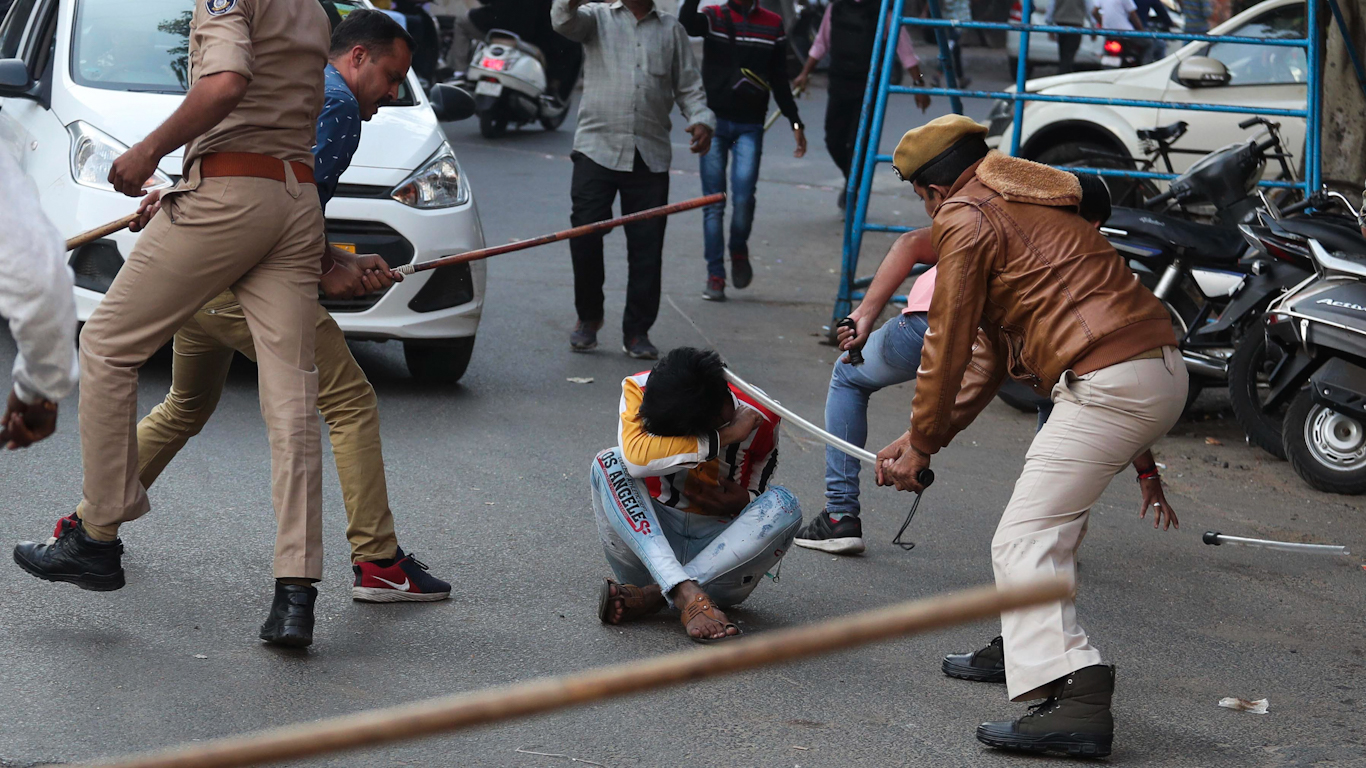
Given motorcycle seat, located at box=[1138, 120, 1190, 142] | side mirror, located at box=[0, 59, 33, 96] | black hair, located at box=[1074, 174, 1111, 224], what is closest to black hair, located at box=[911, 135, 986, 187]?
black hair, located at box=[1074, 174, 1111, 224]

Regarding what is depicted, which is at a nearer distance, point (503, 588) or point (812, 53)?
point (503, 588)

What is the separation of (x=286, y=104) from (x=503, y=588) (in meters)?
1.57

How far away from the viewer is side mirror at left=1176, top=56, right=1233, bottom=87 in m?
9.59

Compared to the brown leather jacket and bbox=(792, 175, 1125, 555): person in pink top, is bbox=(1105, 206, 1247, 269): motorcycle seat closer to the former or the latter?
bbox=(792, 175, 1125, 555): person in pink top

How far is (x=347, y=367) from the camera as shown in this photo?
13.7 feet

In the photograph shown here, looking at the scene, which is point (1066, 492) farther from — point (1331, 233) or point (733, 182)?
point (733, 182)

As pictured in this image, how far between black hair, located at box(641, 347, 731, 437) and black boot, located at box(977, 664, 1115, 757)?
1118mm

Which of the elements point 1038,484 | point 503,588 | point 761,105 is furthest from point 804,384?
point 1038,484

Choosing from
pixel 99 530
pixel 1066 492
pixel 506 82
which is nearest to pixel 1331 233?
pixel 1066 492

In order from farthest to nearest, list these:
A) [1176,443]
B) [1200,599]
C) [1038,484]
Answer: [1176,443] → [1200,599] → [1038,484]

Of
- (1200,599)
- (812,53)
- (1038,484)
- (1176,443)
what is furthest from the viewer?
(812,53)

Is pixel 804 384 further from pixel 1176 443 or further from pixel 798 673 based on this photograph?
pixel 798 673

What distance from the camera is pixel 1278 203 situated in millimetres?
8906

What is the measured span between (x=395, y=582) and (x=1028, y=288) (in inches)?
78.2
